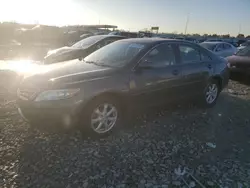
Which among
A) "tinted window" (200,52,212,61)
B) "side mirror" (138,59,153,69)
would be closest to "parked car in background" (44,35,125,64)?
"tinted window" (200,52,212,61)

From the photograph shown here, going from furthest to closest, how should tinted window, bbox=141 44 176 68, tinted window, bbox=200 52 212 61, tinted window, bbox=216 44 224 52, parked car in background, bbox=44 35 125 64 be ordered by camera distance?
tinted window, bbox=216 44 224 52, parked car in background, bbox=44 35 125 64, tinted window, bbox=200 52 212 61, tinted window, bbox=141 44 176 68

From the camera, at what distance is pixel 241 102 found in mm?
7129

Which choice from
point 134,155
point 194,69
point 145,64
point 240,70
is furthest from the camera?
point 240,70

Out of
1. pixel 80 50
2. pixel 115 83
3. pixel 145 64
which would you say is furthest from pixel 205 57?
pixel 80 50

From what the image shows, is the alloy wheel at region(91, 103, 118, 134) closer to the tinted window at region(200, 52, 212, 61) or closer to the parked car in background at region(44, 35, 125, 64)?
the tinted window at region(200, 52, 212, 61)

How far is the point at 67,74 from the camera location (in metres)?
4.29

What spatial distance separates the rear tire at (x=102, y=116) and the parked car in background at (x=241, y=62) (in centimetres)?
666

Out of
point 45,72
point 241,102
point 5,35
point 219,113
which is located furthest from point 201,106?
point 5,35

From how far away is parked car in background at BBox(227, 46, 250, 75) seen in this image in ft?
31.1

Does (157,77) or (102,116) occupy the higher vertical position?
(157,77)

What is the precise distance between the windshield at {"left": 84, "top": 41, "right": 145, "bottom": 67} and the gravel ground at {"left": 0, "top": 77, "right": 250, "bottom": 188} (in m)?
1.19

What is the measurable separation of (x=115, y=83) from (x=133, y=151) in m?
1.10

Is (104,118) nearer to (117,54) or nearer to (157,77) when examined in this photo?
(157,77)

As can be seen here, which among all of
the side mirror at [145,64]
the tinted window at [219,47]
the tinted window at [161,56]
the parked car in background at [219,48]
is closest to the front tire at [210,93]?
the tinted window at [161,56]
